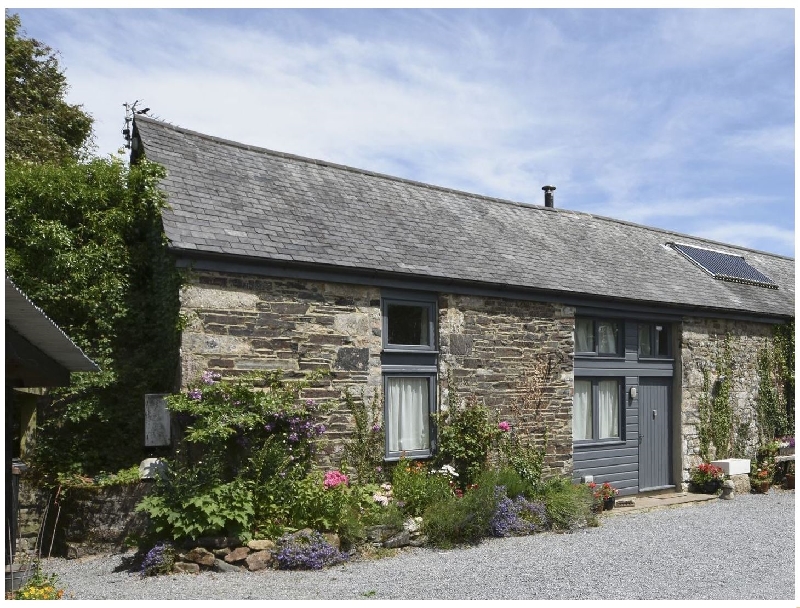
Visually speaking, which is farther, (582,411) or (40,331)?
(582,411)

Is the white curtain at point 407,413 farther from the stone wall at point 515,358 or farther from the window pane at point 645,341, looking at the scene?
the window pane at point 645,341

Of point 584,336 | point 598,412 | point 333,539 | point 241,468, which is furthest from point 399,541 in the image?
point 584,336

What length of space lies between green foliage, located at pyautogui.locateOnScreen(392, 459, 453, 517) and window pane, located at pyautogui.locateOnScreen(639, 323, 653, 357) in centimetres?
560

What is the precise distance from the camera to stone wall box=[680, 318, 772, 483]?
48.9ft

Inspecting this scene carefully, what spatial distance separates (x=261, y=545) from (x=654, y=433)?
8657 millimetres

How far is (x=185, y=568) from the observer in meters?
8.38

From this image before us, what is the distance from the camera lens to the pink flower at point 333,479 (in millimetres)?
9922

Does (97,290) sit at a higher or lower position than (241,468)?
higher

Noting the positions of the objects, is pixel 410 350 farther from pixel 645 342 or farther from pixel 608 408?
pixel 645 342

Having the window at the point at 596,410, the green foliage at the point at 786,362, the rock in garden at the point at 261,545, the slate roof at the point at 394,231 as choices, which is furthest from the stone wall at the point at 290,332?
the green foliage at the point at 786,362

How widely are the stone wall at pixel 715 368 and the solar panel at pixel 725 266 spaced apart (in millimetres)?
1382

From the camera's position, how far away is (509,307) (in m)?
12.4

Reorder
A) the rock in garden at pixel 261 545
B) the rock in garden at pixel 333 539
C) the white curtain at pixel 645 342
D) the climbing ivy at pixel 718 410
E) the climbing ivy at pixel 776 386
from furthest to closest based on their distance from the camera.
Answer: the climbing ivy at pixel 776 386
the climbing ivy at pixel 718 410
the white curtain at pixel 645 342
the rock in garden at pixel 333 539
the rock in garden at pixel 261 545

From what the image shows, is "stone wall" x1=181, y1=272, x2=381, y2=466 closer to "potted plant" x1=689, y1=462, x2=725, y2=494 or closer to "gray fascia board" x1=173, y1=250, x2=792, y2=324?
"gray fascia board" x1=173, y1=250, x2=792, y2=324
